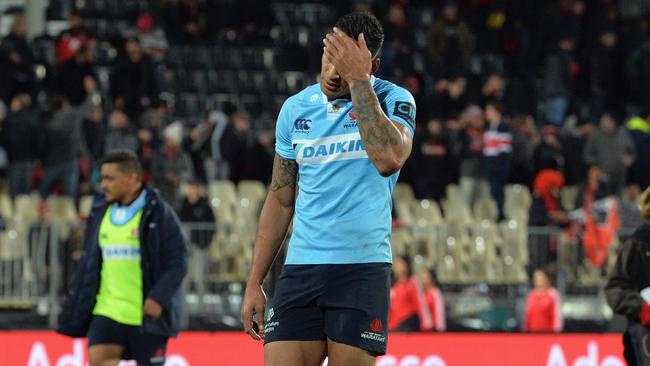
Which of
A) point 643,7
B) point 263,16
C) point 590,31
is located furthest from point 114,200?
point 643,7

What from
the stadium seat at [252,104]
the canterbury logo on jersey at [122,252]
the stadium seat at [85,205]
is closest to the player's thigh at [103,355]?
the canterbury logo on jersey at [122,252]

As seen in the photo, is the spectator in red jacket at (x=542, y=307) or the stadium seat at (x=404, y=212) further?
the stadium seat at (x=404, y=212)

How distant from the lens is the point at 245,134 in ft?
64.3

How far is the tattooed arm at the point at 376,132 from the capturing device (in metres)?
5.36

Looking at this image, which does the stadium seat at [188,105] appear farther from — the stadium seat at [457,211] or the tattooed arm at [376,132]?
the tattooed arm at [376,132]

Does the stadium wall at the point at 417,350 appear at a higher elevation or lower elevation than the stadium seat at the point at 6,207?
lower

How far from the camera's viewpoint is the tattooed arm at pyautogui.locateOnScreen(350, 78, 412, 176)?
5359mm

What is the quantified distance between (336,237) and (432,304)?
11.3 metres

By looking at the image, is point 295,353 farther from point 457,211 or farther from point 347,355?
point 457,211

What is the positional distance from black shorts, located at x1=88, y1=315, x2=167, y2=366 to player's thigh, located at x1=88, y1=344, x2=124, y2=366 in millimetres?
48

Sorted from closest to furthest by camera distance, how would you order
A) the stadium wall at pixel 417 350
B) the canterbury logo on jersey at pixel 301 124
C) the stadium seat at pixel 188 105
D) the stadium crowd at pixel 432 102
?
the canterbury logo on jersey at pixel 301 124, the stadium wall at pixel 417 350, the stadium crowd at pixel 432 102, the stadium seat at pixel 188 105

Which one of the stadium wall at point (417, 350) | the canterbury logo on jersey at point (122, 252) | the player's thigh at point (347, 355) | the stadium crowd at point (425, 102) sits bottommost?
the player's thigh at point (347, 355)

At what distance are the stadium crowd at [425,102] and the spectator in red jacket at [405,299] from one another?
0.05m

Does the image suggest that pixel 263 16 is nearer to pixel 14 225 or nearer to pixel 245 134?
pixel 245 134
